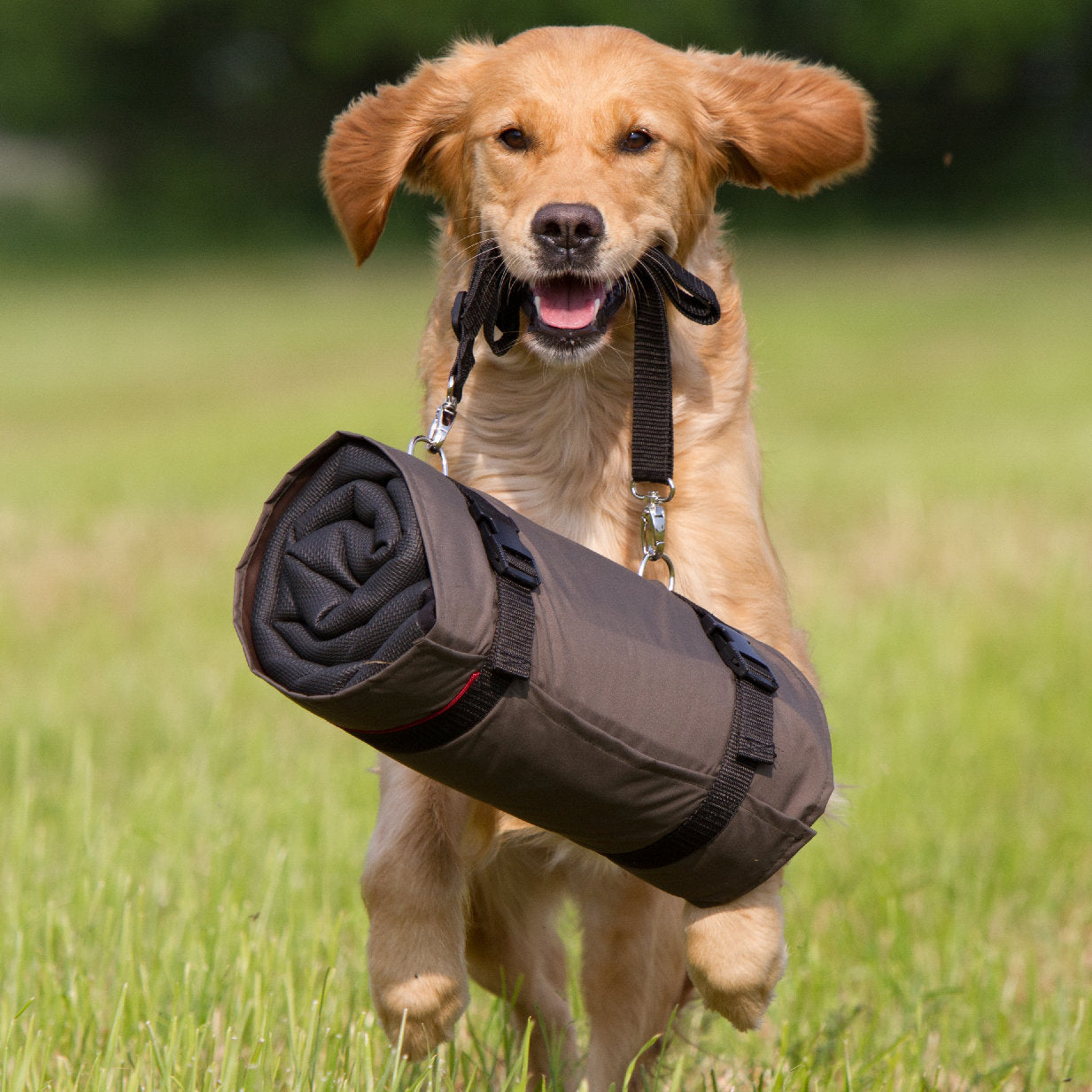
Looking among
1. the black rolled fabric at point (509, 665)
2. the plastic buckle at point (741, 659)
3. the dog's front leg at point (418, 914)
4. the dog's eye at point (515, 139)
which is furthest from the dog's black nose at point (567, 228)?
the dog's front leg at point (418, 914)

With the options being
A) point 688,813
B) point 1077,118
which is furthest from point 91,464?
point 1077,118

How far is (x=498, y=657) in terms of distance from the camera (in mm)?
2221

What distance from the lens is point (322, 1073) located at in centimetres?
271

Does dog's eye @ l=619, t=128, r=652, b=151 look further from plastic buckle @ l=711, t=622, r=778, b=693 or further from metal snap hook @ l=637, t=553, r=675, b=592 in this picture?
plastic buckle @ l=711, t=622, r=778, b=693

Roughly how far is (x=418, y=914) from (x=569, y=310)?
1.21 meters

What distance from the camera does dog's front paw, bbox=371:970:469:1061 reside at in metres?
2.71

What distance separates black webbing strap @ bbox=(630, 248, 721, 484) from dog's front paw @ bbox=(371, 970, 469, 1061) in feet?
3.28

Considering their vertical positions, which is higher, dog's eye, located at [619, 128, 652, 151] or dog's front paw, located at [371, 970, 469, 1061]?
dog's eye, located at [619, 128, 652, 151]

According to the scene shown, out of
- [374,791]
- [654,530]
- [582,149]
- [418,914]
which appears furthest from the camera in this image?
[374,791]

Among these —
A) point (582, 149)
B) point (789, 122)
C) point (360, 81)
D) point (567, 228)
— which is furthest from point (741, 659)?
point (360, 81)

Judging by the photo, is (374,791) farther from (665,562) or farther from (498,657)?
(498,657)

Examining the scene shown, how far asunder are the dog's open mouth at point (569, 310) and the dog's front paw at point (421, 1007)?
1.22 m

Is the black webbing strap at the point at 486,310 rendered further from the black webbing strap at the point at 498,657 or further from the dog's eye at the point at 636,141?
the black webbing strap at the point at 498,657

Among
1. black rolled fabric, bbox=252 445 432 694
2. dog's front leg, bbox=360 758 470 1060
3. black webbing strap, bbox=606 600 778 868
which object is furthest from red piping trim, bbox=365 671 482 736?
dog's front leg, bbox=360 758 470 1060
